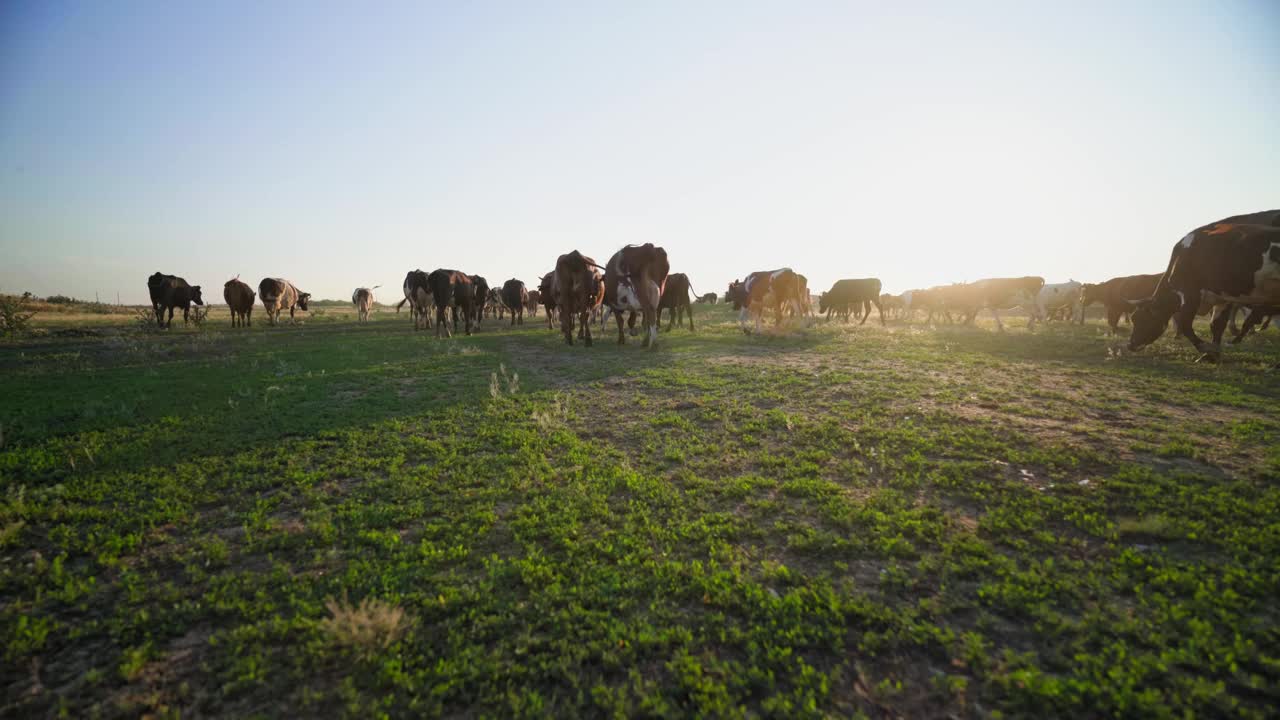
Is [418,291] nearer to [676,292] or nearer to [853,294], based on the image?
[676,292]

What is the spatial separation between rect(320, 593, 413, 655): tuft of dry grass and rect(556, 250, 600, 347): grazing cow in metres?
12.6

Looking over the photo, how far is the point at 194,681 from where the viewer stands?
212 cm

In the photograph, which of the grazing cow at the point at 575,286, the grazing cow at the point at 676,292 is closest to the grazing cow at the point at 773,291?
the grazing cow at the point at 676,292

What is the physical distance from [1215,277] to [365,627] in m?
15.8

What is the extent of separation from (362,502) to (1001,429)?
714 centimetres

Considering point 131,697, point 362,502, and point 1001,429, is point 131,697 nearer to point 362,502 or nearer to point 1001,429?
point 362,502

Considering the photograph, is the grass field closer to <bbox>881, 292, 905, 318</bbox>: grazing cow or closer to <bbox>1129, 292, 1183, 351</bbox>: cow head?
<bbox>1129, 292, 1183, 351</bbox>: cow head

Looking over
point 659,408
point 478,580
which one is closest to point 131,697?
point 478,580

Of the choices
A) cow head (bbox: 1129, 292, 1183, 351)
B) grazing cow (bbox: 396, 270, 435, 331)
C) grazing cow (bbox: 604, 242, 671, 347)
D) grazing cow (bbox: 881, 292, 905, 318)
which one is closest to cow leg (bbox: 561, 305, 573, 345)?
grazing cow (bbox: 604, 242, 671, 347)

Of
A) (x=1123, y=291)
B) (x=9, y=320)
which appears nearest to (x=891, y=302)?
(x=1123, y=291)

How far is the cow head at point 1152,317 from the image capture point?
35.2 ft

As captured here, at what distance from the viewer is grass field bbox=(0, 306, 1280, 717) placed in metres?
2.08

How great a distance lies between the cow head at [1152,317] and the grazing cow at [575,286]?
14.4 metres

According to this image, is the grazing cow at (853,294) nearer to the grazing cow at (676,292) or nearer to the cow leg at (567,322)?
the grazing cow at (676,292)
